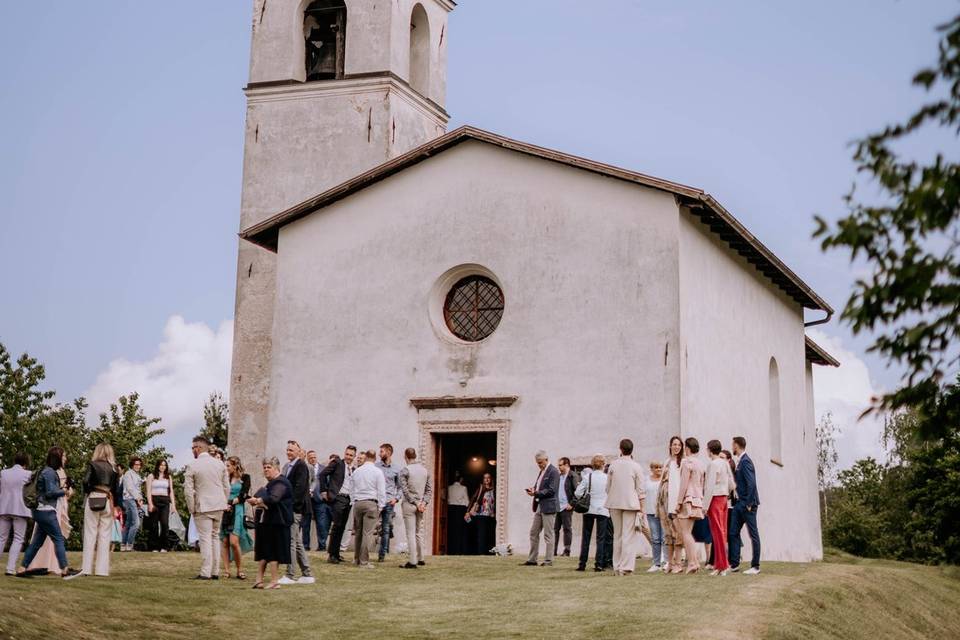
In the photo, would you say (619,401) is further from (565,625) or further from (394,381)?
(565,625)

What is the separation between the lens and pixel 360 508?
1850cm

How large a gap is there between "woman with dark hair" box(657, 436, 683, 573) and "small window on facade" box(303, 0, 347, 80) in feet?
55.5

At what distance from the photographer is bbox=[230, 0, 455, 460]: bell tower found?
99.8ft

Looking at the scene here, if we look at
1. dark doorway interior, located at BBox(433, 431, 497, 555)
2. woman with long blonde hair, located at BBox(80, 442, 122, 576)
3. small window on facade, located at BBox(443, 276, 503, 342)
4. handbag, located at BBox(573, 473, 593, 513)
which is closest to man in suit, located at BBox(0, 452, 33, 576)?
woman with long blonde hair, located at BBox(80, 442, 122, 576)

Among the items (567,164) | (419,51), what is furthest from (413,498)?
(419,51)

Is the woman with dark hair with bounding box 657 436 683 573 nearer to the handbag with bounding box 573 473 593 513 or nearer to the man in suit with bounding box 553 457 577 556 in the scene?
the handbag with bounding box 573 473 593 513

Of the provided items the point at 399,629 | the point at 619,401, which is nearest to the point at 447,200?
the point at 619,401

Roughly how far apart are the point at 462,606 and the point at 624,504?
11.5 ft

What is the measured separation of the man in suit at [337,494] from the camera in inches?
771

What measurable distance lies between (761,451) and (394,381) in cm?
802

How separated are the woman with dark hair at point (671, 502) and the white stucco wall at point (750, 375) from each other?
404 centimetres

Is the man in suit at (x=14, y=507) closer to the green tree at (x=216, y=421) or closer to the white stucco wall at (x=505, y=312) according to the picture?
the white stucco wall at (x=505, y=312)

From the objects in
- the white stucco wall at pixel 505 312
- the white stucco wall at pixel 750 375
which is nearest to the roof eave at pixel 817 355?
the white stucco wall at pixel 750 375

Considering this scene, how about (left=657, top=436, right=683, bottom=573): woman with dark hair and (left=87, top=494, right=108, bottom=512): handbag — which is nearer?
(left=87, top=494, right=108, bottom=512): handbag
